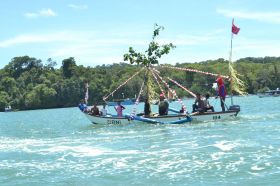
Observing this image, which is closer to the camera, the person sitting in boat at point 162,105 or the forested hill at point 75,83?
the person sitting in boat at point 162,105

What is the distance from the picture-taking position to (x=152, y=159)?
19062 millimetres

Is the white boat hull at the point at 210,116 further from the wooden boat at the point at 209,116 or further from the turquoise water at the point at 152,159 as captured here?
the turquoise water at the point at 152,159

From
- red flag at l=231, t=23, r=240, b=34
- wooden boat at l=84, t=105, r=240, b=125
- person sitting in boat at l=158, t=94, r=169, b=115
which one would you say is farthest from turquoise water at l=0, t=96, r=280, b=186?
red flag at l=231, t=23, r=240, b=34

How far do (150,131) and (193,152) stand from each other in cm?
1015

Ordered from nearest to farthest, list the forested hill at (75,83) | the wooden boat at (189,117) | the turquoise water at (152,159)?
1. the turquoise water at (152,159)
2. the wooden boat at (189,117)
3. the forested hill at (75,83)

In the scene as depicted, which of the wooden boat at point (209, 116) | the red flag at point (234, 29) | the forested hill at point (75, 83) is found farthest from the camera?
the forested hill at point (75, 83)

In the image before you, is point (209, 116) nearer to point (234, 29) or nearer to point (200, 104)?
point (200, 104)

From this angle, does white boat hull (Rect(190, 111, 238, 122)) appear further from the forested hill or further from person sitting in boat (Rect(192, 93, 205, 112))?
the forested hill

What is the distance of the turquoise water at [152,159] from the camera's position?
15.7m

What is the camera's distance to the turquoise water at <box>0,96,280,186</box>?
51.5 ft

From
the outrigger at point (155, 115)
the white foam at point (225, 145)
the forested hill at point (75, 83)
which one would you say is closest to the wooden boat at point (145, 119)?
the outrigger at point (155, 115)

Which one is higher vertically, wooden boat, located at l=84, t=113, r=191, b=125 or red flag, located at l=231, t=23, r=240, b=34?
red flag, located at l=231, t=23, r=240, b=34

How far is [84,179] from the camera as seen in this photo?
16266 mm

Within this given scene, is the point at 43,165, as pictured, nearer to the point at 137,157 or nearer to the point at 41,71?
the point at 137,157
